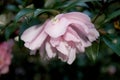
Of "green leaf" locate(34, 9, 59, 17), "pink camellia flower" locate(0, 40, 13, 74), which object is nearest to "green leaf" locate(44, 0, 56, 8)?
"green leaf" locate(34, 9, 59, 17)

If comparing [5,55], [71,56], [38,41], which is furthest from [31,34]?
[5,55]

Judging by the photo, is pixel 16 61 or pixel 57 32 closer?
pixel 57 32

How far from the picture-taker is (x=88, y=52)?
1.29m

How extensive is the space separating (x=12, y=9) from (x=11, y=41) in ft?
0.61

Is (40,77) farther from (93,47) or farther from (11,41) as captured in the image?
(93,47)

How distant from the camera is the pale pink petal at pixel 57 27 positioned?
1127 mm

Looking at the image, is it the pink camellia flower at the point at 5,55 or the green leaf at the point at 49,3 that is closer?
the green leaf at the point at 49,3

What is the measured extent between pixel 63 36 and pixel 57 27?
0.17ft

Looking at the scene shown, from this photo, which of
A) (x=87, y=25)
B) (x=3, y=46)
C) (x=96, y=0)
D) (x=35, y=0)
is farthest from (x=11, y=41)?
(x=87, y=25)

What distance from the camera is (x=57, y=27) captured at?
3.74 ft

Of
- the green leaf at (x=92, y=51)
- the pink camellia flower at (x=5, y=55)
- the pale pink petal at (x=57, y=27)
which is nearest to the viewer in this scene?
the pale pink petal at (x=57, y=27)

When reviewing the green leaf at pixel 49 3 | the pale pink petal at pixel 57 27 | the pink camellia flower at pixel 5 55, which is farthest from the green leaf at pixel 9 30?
the pink camellia flower at pixel 5 55

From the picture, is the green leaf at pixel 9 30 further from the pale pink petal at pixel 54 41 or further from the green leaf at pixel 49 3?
the pale pink petal at pixel 54 41

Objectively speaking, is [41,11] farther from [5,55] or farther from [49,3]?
[5,55]
